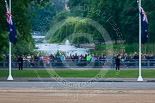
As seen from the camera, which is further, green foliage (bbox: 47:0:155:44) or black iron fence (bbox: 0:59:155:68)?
green foliage (bbox: 47:0:155:44)

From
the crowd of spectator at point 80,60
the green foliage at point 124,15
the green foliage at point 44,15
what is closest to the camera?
the green foliage at point 44,15

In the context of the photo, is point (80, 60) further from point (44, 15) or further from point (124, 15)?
point (124, 15)

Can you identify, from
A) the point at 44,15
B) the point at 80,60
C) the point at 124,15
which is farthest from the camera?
the point at 124,15

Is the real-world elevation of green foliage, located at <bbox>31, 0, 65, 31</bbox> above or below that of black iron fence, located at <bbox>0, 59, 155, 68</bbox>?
above

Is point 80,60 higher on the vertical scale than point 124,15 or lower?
lower

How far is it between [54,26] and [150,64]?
13.9m

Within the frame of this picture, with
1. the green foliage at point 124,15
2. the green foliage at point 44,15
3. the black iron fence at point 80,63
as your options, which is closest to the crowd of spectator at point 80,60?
the black iron fence at point 80,63

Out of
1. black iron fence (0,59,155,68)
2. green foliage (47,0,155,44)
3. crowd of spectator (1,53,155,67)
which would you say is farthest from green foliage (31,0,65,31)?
green foliage (47,0,155,44)

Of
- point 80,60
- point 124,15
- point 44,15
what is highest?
point 124,15

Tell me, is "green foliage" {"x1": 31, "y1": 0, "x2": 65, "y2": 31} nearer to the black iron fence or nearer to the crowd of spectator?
the crowd of spectator

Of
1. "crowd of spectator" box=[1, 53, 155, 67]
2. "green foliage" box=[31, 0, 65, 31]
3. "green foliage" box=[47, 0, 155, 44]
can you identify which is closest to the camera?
"green foliage" box=[31, 0, 65, 31]

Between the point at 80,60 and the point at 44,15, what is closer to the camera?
the point at 80,60

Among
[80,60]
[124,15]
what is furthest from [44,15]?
[124,15]

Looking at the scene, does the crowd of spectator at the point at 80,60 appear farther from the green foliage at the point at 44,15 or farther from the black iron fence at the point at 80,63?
the green foliage at the point at 44,15
